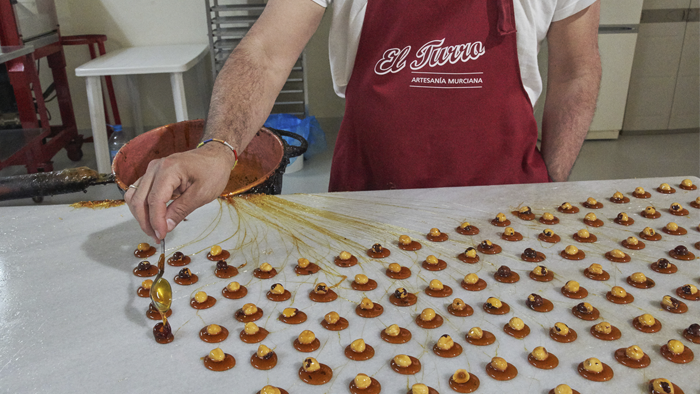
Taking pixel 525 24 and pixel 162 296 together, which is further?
pixel 525 24

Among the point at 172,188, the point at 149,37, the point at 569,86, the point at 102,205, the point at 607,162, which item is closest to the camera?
the point at 172,188

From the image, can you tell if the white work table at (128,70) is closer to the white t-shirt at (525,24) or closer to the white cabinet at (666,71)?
the white t-shirt at (525,24)

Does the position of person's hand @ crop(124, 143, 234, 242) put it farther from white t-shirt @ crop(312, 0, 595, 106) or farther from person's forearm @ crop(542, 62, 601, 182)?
person's forearm @ crop(542, 62, 601, 182)

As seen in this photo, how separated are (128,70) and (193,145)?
163cm

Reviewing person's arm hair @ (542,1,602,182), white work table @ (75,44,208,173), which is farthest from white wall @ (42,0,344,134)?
person's arm hair @ (542,1,602,182)

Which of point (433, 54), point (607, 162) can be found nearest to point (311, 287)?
point (433, 54)

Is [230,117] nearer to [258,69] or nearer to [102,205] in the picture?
[258,69]

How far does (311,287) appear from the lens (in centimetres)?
90

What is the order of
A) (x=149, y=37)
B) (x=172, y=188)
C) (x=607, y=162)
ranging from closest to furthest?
(x=172, y=188), (x=607, y=162), (x=149, y=37)

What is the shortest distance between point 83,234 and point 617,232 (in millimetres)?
1114

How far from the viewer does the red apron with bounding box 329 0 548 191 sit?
126 centimetres

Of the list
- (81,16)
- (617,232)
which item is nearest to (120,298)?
(617,232)

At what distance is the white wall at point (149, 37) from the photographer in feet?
12.2

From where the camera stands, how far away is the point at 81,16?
3723 mm
